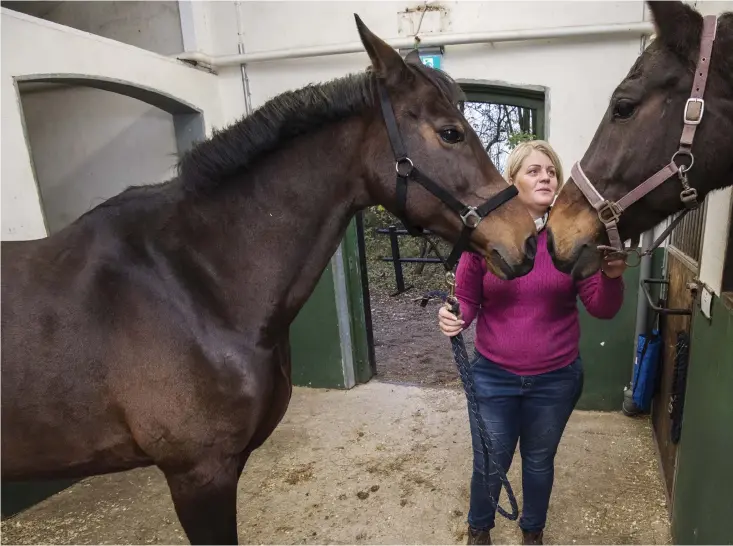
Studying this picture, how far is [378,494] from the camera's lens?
234cm

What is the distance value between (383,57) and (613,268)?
89 centimetres

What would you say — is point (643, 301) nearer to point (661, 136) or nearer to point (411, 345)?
point (661, 136)

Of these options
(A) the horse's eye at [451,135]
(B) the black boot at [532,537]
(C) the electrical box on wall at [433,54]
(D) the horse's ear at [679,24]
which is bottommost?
(B) the black boot at [532,537]

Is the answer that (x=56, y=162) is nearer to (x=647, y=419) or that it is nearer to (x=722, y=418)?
(x=722, y=418)

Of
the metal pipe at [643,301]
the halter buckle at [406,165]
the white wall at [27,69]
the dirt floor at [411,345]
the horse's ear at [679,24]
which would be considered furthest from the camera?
the dirt floor at [411,345]

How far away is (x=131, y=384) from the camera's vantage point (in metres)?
1.20

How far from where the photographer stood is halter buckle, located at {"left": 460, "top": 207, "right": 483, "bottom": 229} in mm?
1186

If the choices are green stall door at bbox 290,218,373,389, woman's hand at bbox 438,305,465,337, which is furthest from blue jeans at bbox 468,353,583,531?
green stall door at bbox 290,218,373,389

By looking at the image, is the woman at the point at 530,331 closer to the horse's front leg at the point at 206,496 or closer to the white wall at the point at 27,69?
the horse's front leg at the point at 206,496

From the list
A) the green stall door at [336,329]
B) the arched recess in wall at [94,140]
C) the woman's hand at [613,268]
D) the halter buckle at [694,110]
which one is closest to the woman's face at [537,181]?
the woman's hand at [613,268]

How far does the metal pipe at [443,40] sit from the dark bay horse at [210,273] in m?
1.88

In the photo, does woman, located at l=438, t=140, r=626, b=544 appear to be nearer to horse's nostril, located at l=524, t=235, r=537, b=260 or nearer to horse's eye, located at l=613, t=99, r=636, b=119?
horse's nostril, located at l=524, t=235, r=537, b=260

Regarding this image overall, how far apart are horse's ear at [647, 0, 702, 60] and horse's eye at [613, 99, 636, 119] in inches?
5.4

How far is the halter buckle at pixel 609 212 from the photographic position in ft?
3.61
